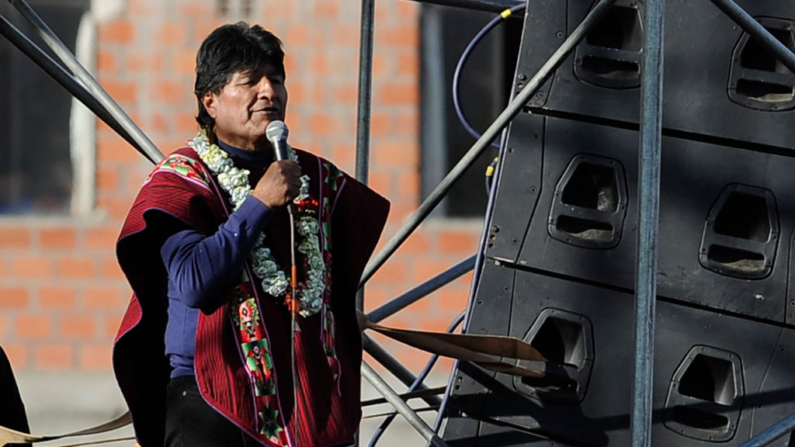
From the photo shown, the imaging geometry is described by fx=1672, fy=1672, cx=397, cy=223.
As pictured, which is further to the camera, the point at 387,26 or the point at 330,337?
the point at 387,26

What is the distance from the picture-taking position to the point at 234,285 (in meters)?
3.05

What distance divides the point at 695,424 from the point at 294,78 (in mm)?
3980

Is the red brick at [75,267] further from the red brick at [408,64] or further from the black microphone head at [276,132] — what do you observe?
the black microphone head at [276,132]

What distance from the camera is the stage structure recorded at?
140 inches

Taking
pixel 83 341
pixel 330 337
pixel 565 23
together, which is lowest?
pixel 83 341

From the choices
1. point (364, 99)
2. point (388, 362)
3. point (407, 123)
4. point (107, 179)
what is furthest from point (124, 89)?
point (364, 99)

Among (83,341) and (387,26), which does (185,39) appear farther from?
(83,341)

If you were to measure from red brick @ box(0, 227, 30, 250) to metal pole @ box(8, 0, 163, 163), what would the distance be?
3.59m

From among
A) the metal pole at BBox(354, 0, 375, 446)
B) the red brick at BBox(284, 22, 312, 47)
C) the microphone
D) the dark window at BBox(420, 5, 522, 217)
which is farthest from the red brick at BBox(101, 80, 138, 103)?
the microphone

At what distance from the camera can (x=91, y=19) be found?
290 inches

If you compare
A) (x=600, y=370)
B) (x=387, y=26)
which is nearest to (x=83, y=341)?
(x=387, y=26)

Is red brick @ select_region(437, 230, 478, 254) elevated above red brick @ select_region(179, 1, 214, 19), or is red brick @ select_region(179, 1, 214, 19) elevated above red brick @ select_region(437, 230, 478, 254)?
red brick @ select_region(179, 1, 214, 19)

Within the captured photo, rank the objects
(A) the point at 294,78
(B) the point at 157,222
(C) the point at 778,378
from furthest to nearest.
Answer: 1. (A) the point at 294,78
2. (C) the point at 778,378
3. (B) the point at 157,222

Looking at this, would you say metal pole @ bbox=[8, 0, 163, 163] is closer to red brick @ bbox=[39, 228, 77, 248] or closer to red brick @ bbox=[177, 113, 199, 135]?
red brick @ bbox=[177, 113, 199, 135]
